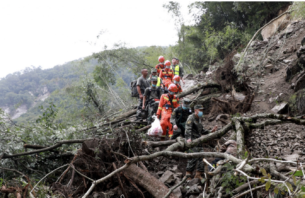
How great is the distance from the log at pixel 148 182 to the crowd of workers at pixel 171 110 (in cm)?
127

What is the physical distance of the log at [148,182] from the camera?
2.82m

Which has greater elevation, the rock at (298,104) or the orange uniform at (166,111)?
the orange uniform at (166,111)

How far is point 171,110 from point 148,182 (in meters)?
2.81

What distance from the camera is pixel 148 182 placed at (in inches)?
118

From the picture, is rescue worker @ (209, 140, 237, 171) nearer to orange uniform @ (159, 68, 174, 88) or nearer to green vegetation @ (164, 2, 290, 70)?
orange uniform @ (159, 68, 174, 88)

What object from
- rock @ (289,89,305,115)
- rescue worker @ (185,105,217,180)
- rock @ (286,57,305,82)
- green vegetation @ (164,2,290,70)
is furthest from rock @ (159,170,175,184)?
green vegetation @ (164,2,290,70)

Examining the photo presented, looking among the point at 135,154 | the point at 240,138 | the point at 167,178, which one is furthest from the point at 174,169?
the point at 240,138

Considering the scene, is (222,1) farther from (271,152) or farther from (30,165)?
(30,165)

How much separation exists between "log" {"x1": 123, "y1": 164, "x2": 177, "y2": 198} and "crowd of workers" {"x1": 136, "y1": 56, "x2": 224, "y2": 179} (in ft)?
4.15

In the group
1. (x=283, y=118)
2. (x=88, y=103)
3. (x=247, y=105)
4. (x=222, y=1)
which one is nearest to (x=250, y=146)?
(x=283, y=118)

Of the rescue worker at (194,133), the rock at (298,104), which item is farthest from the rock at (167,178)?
the rock at (298,104)

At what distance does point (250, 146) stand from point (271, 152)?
0.40 m

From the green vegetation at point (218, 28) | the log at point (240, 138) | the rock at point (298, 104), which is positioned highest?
the green vegetation at point (218, 28)

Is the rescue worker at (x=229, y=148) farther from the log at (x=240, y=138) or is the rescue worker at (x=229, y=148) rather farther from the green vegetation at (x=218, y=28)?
the green vegetation at (x=218, y=28)
